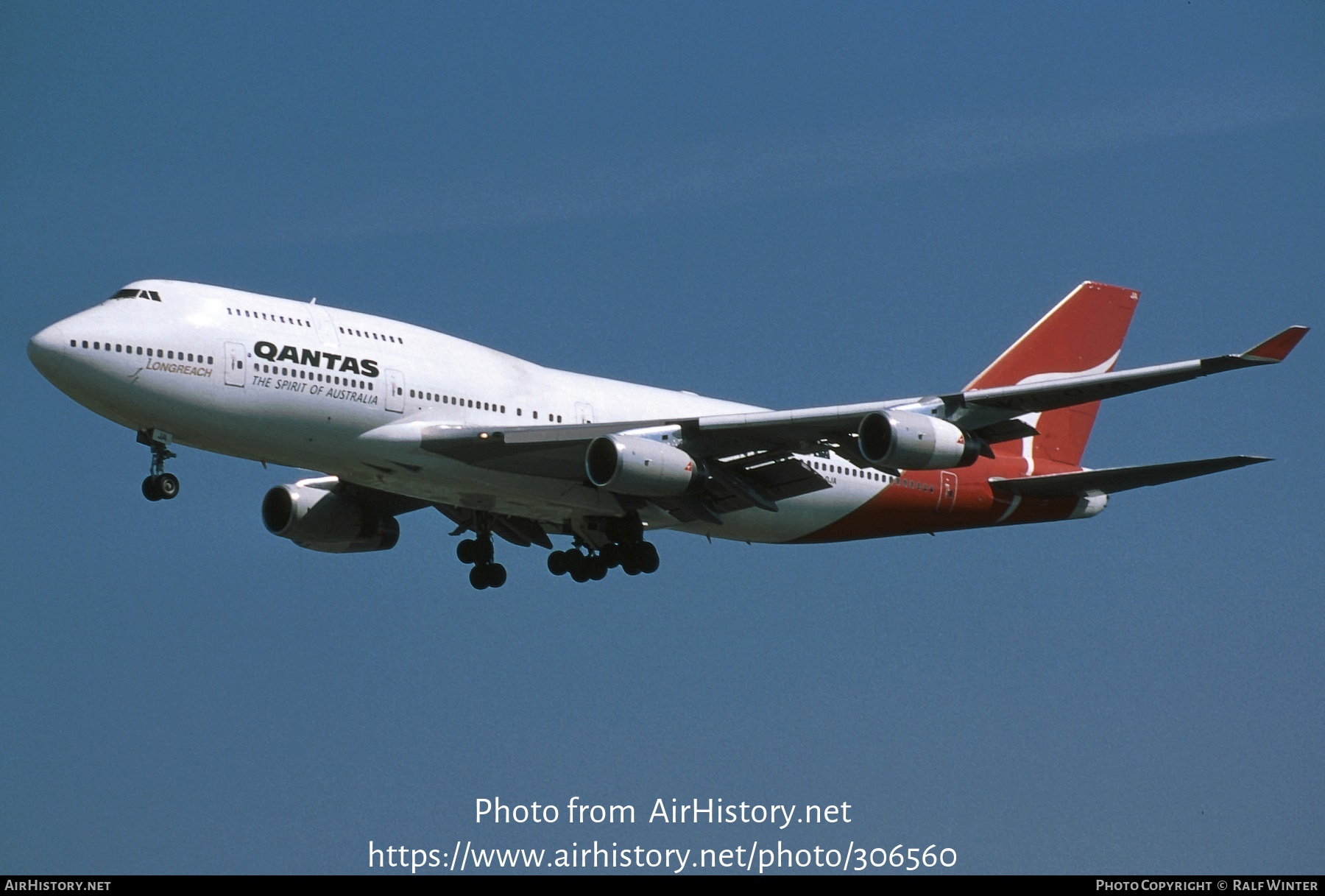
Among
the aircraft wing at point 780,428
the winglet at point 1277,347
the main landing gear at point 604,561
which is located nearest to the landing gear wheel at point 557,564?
the main landing gear at point 604,561

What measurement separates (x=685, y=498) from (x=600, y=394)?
379 cm

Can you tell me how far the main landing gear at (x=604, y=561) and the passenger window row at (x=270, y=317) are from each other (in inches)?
397


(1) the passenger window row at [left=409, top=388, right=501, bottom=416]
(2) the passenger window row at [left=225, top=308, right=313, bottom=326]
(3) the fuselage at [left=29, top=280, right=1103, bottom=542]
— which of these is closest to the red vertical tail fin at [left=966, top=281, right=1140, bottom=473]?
(3) the fuselage at [left=29, top=280, right=1103, bottom=542]

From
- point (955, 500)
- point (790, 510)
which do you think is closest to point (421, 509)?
point (790, 510)

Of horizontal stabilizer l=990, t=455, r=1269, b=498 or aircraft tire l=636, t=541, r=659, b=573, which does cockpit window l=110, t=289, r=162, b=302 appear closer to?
aircraft tire l=636, t=541, r=659, b=573

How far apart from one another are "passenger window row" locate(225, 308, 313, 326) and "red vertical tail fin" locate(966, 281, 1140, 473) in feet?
67.9

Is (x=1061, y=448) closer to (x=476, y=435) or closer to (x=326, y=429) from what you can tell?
(x=476, y=435)

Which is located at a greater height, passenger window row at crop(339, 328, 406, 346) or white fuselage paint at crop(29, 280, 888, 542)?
passenger window row at crop(339, 328, 406, 346)

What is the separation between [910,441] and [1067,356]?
629 inches

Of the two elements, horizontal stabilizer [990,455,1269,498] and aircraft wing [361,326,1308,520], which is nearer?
aircraft wing [361,326,1308,520]

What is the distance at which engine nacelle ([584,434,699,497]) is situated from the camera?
39.9 metres

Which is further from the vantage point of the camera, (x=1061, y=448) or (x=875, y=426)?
(x=1061, y=448)

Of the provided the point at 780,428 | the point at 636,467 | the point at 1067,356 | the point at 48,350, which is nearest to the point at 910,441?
the point at 780,428

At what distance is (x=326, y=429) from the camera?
39250 millimetres
